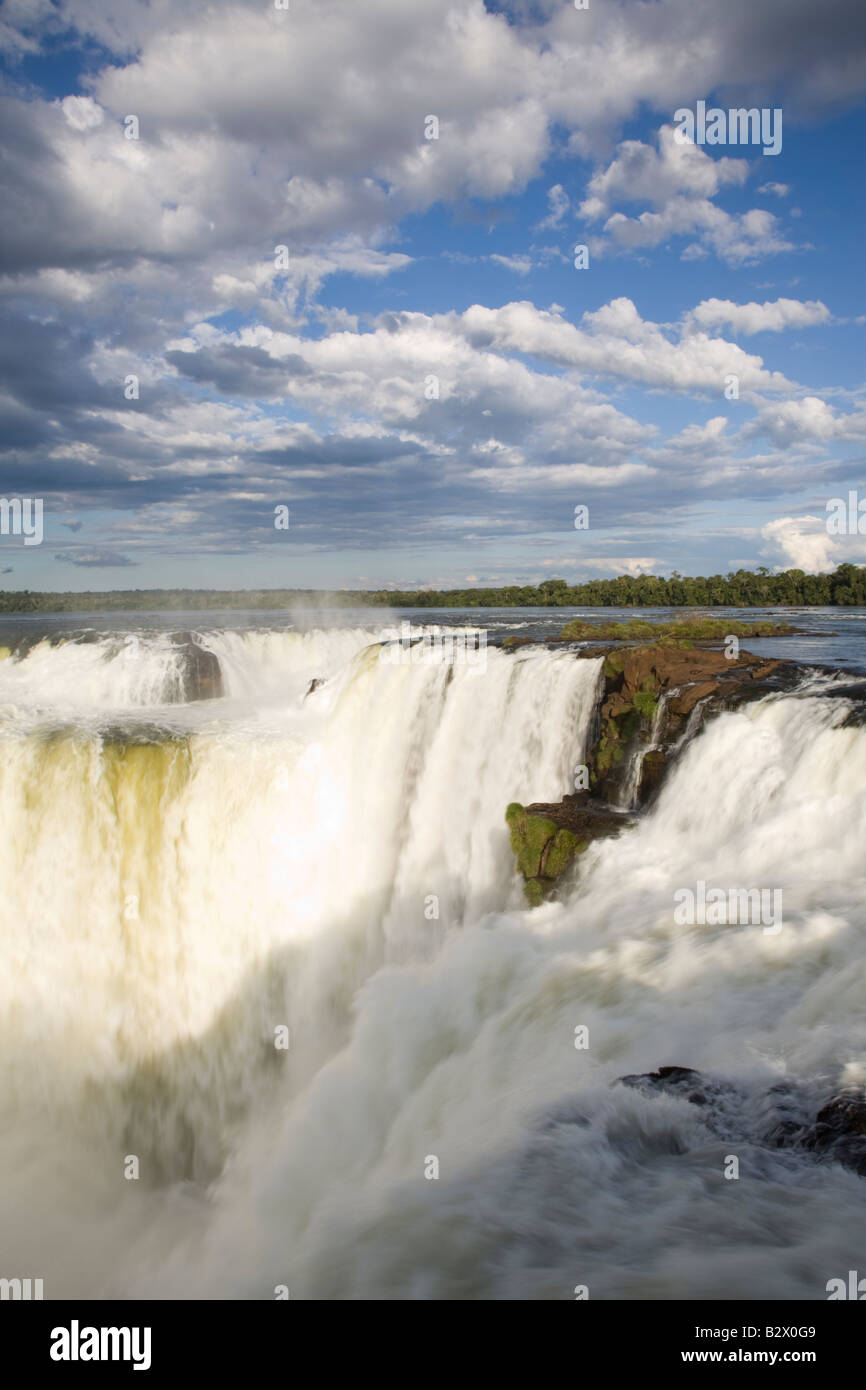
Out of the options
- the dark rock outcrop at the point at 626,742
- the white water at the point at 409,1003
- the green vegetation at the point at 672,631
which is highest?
the green vegetation at the point at 672,631

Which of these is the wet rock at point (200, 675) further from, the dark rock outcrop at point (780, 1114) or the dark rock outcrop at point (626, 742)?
the dark rock outcrop at point (780, 1114)

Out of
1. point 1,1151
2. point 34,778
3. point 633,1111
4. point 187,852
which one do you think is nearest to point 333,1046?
point 187,852

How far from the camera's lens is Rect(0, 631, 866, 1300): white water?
4.38 m

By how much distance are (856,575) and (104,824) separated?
48132mm

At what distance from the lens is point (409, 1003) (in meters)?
9.21

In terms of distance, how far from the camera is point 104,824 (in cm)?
1487

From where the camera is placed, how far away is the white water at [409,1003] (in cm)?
438

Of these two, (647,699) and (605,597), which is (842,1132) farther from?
(605,597)

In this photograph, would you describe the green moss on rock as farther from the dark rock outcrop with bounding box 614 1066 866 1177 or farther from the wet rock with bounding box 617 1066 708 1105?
the dark rock outcrop with bounding box 614 1066 866 1177

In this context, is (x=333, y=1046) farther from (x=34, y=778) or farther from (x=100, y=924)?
(x=34, y=778)

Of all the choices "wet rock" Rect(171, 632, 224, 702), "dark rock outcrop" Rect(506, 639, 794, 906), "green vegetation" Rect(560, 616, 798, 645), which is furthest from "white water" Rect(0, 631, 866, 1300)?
"green vegetation" Rect(560, 616, 798, 645)

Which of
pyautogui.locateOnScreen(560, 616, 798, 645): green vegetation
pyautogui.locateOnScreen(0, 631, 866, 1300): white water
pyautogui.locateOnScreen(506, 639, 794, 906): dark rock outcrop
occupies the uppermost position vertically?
pyautogui.locateOnScreen(560, 616, 798, 645): green vegetation

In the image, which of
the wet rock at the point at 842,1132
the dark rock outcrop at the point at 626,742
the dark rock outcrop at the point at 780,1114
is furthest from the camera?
the dark rock outcrop at the point at 626,742

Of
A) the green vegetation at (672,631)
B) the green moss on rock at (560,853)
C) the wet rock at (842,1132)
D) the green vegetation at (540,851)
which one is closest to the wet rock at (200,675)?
the green vegetation at (672,631)
